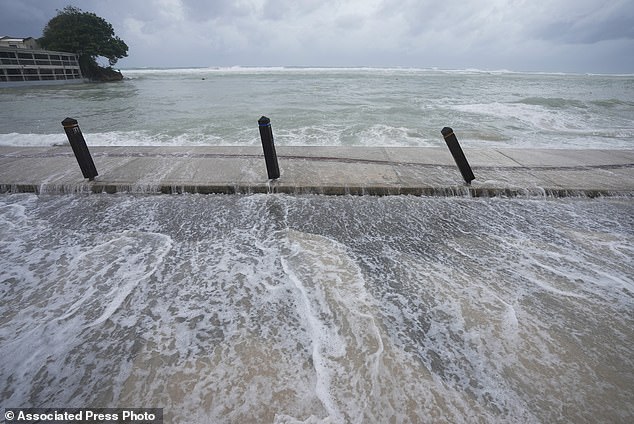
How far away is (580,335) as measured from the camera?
2.32 metres

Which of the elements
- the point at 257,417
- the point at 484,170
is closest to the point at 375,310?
the point at 257,417

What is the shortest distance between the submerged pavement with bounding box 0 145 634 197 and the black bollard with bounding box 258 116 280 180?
167mm

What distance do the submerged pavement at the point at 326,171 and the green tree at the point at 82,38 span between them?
55296mm

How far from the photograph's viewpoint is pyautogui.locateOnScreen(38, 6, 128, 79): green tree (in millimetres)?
44753

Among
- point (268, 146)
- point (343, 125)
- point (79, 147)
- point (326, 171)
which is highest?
point (79, 147)

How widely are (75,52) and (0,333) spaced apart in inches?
2479

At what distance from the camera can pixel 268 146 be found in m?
4.81

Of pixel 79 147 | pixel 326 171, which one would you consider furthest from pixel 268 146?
pixel 79 147

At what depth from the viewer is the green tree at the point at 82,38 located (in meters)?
44.8

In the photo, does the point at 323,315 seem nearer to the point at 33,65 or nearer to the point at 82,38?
the point at 33,65

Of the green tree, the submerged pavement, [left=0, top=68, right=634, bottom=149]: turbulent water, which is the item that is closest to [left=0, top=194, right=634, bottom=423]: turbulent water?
the submerged pavement

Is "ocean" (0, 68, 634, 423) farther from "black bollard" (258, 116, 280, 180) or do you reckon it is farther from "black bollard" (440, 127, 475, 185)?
"black bollard" (258, 116, 280, 180)

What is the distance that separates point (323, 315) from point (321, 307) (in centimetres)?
10

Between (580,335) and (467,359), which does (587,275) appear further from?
(467,359)
